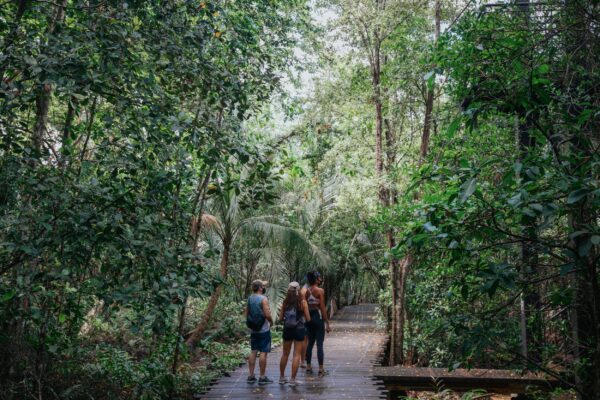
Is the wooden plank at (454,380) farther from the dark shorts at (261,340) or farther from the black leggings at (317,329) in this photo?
the dark shorts at (261,340)

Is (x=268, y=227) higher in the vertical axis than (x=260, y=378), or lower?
higher

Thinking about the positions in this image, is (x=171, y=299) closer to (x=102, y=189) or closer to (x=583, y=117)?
(x=102, y=189)

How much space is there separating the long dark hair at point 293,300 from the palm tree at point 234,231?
541 cm

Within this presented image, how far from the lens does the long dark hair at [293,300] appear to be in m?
9.16

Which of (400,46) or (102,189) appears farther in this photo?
(400,46)

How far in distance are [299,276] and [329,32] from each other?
13.1 m

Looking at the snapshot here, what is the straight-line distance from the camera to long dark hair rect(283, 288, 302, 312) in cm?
916

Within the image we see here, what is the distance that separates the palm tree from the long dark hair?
5411mm

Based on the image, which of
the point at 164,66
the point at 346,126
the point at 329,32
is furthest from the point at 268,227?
the point at 164,66

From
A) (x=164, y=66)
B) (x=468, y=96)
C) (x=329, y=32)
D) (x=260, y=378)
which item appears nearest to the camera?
(x=468, y=96)

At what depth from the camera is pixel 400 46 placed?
1269cm

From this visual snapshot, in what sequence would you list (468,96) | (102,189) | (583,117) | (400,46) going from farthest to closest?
(400,46) → (102,189) → (468,96) → (583,117)

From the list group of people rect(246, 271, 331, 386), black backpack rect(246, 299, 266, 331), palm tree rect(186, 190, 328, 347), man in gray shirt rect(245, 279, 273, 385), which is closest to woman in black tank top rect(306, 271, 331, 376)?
group of people rect(246, 271, 331, 386)

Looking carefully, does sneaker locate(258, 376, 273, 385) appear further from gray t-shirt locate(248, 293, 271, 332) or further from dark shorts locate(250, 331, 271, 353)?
gray t-shirt locate(248, 293, 271, 332)
